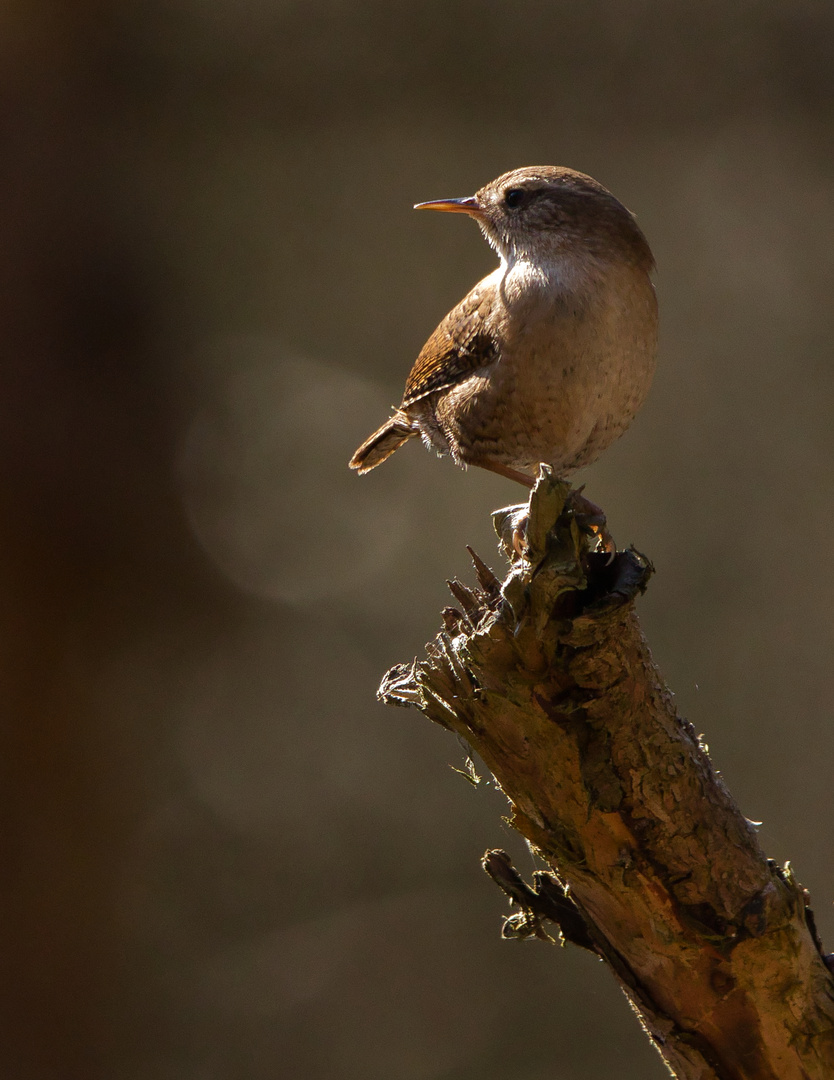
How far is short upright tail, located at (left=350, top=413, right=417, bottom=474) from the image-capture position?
10.8 feet

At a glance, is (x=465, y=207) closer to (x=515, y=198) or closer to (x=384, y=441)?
(x=515, y=198)

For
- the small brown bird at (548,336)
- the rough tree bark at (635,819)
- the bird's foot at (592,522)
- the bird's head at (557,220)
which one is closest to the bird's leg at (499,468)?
the small brown bird at (548,336)

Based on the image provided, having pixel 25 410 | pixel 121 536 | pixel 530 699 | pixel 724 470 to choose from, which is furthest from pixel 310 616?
pixel 530 699

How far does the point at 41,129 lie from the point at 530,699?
459 cm

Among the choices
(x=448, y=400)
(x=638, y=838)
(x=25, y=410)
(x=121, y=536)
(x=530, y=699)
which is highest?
(x=25, y=410)

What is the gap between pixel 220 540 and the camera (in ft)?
17.8

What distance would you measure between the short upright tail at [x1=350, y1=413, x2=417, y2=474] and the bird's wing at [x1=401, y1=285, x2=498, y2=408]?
0.56 ft

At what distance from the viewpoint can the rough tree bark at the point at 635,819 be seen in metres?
1.80

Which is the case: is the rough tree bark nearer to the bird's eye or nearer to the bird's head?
the bird's head

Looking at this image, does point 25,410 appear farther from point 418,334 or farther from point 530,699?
point 530,699

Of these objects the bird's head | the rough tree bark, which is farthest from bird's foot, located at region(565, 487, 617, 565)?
the bird's head

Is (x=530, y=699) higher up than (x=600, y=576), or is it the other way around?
(x=600, y=576)

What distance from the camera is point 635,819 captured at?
184cm

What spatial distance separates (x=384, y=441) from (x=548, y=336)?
108 cm
